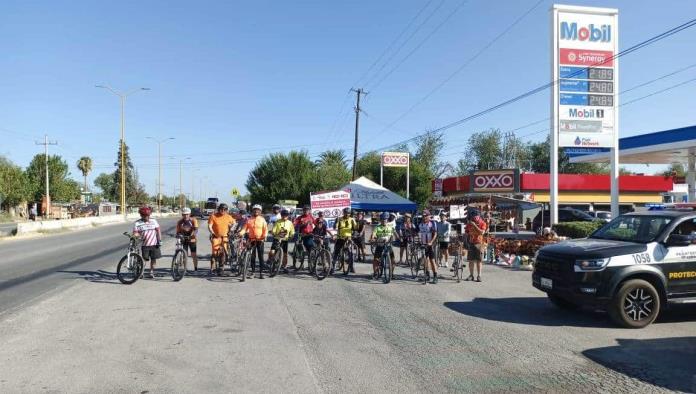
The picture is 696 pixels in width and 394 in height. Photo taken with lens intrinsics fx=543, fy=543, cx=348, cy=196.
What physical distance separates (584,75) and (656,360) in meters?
19.7

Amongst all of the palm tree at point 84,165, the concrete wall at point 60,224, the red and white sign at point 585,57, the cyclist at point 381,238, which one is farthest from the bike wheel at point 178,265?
the palm tree at point 84,165

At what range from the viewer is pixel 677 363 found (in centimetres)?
638

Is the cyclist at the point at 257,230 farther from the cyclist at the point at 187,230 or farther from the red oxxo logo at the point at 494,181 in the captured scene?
the red oxxo logo at the point at 494,181

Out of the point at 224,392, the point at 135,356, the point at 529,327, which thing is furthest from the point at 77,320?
the point at 529,327

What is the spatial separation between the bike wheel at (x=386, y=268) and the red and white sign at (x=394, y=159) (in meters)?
33.3

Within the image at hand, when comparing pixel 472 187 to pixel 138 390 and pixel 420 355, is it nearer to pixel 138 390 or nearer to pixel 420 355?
pixel 420 355

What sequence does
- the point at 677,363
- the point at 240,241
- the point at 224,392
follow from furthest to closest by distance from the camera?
the point at 240,241, the point at 677,363, the point at 224,392

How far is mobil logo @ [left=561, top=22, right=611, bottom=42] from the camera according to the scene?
23562mm

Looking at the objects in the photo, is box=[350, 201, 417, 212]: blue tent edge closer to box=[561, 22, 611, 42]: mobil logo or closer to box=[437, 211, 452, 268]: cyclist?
box=[437, 211, 452, 268]: cyclist

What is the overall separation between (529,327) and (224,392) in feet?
16.2

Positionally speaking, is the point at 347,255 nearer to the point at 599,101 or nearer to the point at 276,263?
the point at 276,263

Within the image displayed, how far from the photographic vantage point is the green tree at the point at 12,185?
61.4 m

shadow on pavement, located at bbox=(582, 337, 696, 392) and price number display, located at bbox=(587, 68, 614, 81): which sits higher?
price number display, located at bbox=(587, 68, 614, 81)

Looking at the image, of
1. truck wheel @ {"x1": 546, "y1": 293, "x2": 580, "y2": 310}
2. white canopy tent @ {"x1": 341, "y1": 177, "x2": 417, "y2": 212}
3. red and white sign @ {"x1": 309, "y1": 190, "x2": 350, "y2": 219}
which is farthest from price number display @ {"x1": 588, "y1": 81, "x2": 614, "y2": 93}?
truck wheel @ {"x1": 546, "y1": 293, "x2": 580, "y2": 310}
